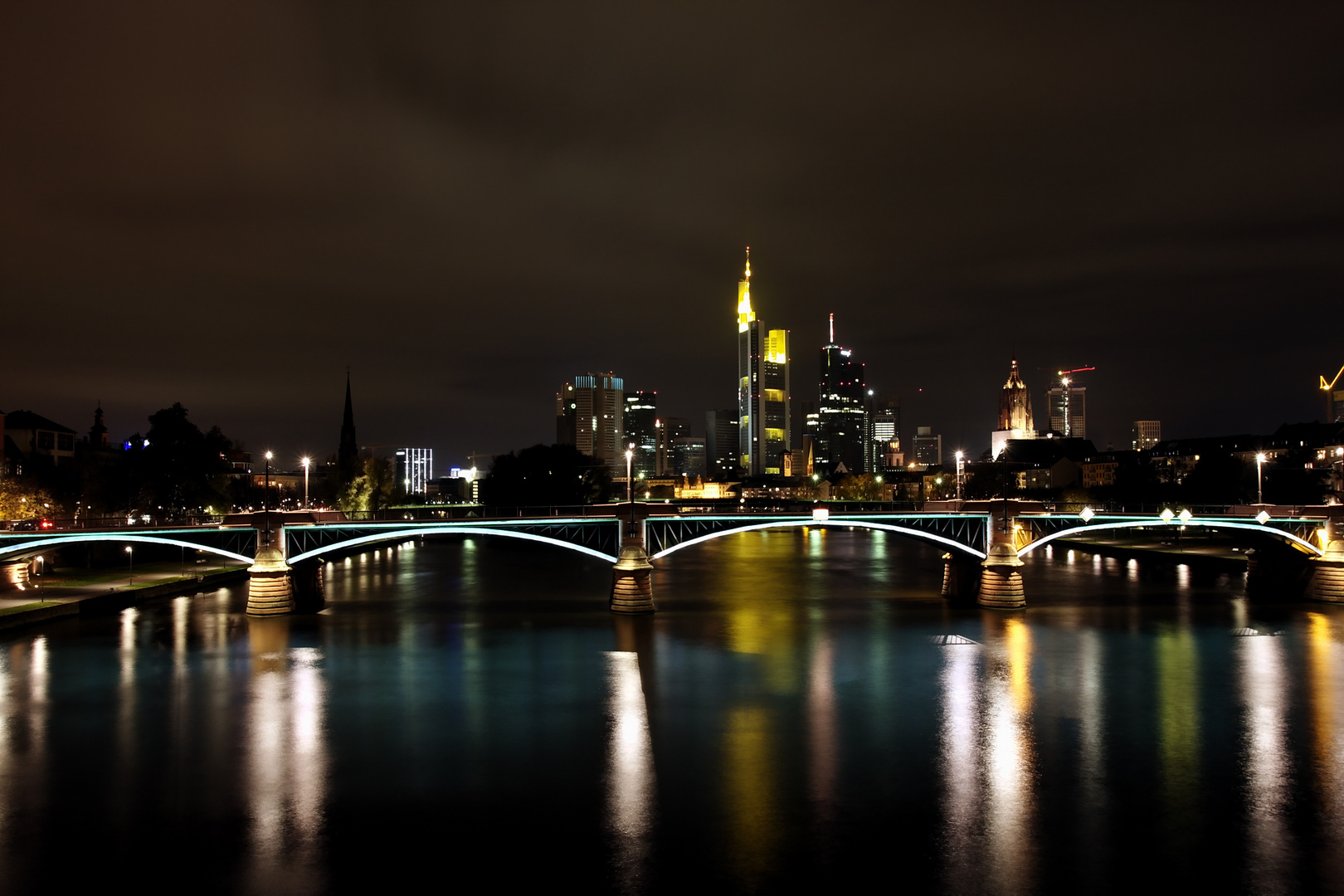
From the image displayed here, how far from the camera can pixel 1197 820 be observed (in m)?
23.4

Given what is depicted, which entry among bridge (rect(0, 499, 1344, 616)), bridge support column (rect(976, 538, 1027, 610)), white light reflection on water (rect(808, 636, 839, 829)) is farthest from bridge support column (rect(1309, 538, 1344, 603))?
white light reflection on water (rect(808, 636, 839, 829))

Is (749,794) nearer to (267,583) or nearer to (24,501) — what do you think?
(267,583)

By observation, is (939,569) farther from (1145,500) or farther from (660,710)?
(660,710)

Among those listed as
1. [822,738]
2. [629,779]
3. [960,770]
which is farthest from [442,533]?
[960,770]

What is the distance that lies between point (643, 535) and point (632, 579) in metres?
3.14

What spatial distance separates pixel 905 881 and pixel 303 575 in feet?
158

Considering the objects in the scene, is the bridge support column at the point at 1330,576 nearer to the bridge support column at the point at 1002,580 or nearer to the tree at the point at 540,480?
the bridge support column at the point at 1002,580

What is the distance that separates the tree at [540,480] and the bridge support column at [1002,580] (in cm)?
6785

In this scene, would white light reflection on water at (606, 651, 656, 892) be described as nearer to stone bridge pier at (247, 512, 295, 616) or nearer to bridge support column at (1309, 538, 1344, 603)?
stone bridge pier at (247, 512, 295, 616)

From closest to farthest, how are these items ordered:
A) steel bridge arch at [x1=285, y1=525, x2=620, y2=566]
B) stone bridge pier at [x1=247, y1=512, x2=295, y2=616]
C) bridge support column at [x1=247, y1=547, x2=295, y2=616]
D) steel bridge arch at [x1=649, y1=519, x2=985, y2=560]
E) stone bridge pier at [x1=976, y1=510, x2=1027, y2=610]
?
steel bridge arch at [x1=285, y1=525, x2=620, y2=566], stone bridge pier at [x1=247, y1=512, x2=295, y2=616], bridge support column at [x1=247, y1=547, x2=295, y2=616], steel bridge arch at [x1=649, y1=519, x2=985, y2=560], stone bridge pier at [x1=976, y1=510, x2=1027, y2=610]

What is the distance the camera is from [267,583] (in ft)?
181

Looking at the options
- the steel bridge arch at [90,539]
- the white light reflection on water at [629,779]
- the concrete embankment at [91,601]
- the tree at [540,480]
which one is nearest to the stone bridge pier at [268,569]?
the steel bridge arch at [90,539]

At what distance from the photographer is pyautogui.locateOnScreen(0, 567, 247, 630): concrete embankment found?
4916 centimetres

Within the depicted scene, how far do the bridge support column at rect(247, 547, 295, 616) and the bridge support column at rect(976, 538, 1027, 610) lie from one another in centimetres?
4411
